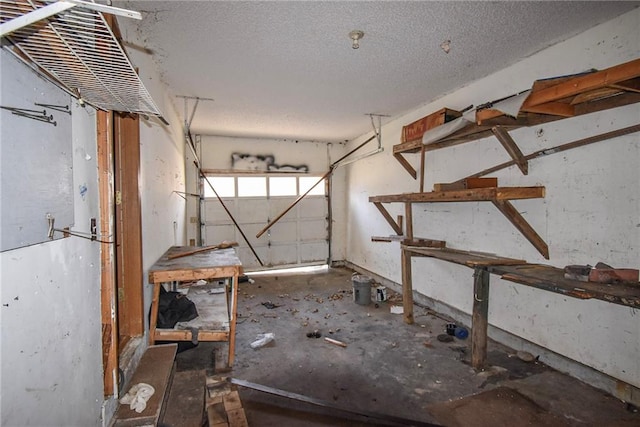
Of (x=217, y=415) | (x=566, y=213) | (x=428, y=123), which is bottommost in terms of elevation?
(x=217, y=415)

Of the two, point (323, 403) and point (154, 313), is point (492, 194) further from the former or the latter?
point (154, 313)

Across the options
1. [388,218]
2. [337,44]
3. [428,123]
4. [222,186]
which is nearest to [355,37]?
[337,44]

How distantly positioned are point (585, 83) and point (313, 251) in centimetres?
514

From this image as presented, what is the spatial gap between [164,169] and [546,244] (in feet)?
11.9

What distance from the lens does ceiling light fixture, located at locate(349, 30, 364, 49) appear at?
2.24m

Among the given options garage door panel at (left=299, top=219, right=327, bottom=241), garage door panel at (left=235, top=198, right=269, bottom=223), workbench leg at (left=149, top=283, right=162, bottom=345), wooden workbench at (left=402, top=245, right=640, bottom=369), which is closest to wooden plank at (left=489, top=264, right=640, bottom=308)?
wooden workbench at (left=402, top=245, right=640, bottom=369)

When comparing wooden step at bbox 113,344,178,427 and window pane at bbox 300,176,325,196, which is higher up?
window pane at bbox 300,176,325,196

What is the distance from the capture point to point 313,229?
21.0ft

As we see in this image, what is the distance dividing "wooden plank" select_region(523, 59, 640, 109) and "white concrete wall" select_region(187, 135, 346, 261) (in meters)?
4.48

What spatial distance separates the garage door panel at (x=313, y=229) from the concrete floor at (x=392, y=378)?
8.73ft

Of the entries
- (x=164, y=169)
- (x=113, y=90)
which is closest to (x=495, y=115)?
(x=113, y=90)

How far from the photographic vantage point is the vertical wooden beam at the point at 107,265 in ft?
5.16

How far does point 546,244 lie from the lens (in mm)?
2582

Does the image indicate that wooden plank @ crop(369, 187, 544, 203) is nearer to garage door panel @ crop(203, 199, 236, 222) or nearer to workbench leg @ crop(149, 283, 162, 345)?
workbench leg @ crop(149, 283, 162, 345)
